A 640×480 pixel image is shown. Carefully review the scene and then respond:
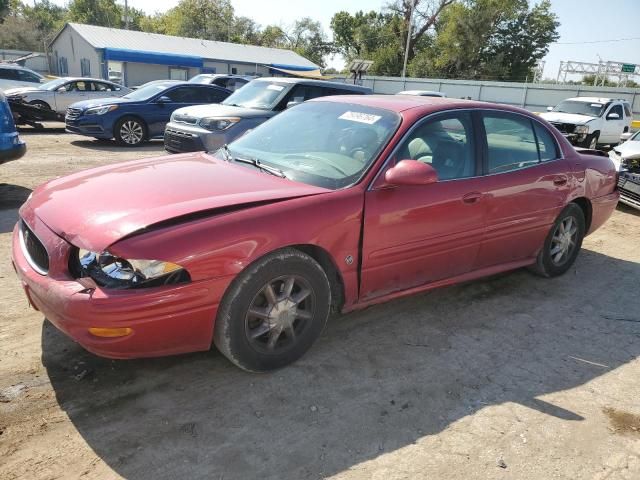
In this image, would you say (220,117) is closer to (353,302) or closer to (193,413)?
(353,302)

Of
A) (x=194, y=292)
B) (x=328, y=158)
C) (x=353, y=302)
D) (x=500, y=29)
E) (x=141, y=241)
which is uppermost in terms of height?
(x=500, y=29)

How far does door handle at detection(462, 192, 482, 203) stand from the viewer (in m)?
3.74

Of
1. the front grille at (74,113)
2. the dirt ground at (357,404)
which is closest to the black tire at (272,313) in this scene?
the dirt ground at (357,404)

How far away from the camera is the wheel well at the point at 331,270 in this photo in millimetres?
3105

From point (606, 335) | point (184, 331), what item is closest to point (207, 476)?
point (184, 331)

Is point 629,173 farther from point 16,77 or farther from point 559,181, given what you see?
point 16,77

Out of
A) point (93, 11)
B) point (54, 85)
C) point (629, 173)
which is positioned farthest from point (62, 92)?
point (93, 11)

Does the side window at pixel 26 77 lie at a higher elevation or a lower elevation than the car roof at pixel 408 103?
lower

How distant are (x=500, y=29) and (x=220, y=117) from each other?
168 feet

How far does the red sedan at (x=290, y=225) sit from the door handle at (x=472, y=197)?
0.01 meters

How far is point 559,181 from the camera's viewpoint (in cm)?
453

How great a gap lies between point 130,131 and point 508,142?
967 cm

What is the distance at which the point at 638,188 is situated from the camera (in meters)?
7.93

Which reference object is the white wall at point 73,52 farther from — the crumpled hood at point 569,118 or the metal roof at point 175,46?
the crumpled hood at point 569,118
